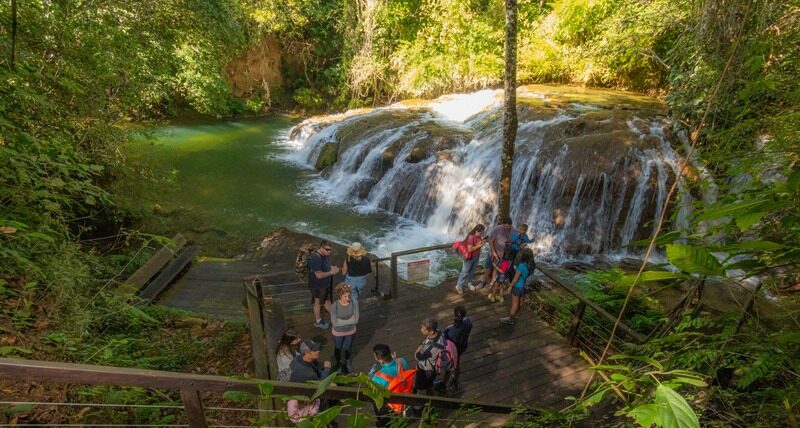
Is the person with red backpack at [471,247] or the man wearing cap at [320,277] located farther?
the person with red backpack at [471,247]

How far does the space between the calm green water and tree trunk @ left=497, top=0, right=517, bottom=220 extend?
6252mm

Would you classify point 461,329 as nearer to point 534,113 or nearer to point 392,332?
point 392,332

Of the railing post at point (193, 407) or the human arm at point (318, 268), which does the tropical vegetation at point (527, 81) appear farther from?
the human arm at point (318, 268)

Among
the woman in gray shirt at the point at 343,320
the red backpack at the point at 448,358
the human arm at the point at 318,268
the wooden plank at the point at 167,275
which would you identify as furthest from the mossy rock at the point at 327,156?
the red backpack at the point at 448,358

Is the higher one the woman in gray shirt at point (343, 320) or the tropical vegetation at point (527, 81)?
the tropical vegetation at point (527, 81)

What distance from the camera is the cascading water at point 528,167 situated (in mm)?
12203

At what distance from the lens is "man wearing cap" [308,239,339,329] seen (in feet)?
22.7

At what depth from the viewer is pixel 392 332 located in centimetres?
722

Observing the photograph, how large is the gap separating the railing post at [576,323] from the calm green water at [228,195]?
8543mm

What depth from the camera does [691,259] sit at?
1438 millimetres

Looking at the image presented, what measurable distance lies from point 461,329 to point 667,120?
13.1 metres

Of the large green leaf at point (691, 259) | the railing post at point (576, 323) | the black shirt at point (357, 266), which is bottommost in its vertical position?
the railing post at point (576, 323)

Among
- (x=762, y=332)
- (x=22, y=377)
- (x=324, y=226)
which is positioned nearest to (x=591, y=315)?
(x=762, y=332)

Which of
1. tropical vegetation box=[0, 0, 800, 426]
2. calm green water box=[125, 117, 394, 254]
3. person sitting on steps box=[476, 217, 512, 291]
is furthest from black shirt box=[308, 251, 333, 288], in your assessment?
calm green water box=[125, 117, 394, 254]
